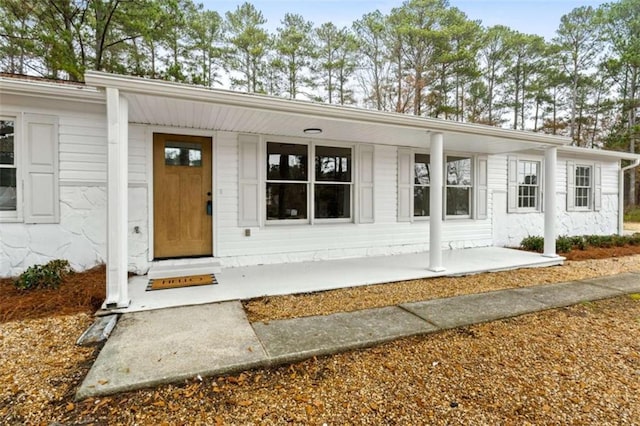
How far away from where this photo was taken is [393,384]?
2.08 meters

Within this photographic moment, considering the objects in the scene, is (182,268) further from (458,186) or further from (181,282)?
(458,186)

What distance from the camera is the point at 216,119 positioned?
4344mm

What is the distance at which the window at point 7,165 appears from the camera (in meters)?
4.16

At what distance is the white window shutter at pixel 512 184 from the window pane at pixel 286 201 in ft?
16.8

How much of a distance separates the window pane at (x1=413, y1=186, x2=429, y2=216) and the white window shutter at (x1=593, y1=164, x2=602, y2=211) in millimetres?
5997

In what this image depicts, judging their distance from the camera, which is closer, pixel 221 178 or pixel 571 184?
pixel 221 178

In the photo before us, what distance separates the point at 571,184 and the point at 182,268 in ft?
32.2

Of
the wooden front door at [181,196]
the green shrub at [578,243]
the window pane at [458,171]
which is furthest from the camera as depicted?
the green shrub at [578,243]

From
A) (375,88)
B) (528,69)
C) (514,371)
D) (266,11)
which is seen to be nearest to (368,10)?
(375,88)

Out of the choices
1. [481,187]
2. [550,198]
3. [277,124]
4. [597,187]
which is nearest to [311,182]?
[277,124]

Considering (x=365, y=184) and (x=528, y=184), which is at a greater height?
(x=528, y=184)

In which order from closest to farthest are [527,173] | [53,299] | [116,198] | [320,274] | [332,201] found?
[116,198] < [53,299] < [320,274] < [332,201] < [527,173]

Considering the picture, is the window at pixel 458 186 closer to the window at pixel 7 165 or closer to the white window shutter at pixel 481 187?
the white window shutter at pixel 481 187

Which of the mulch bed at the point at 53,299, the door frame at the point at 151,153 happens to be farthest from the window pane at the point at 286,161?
the mulch bed at the point at 53,299
